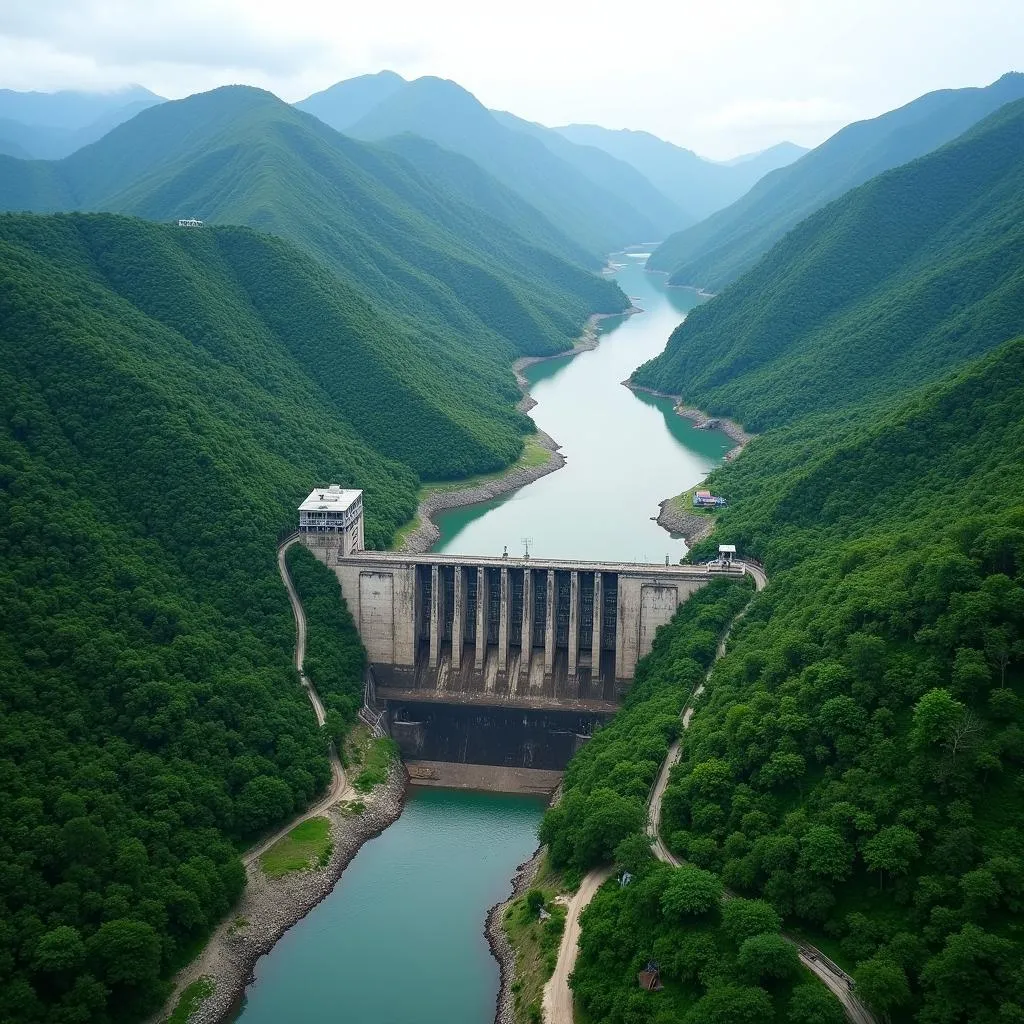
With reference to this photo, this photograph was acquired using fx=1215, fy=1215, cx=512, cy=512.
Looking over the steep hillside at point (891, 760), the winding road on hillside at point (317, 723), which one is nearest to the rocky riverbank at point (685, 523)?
the steep hillside at point (891, 760)

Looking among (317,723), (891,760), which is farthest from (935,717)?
(317,723)

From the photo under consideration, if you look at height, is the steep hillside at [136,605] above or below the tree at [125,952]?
above

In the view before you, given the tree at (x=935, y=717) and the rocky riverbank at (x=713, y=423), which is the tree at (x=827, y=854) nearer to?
the tree at (x=935, y=717)

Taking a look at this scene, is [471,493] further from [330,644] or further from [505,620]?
[330,644]

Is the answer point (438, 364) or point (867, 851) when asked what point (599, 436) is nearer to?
point (438, 364)

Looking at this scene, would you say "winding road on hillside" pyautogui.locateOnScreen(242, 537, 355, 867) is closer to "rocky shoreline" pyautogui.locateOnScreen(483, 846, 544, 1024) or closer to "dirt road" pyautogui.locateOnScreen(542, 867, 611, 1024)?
"rocky shoreline" pyautogui.locateOnScreen(483, 846, 544, 1024)

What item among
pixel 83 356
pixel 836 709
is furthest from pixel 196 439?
pixel 836 709
